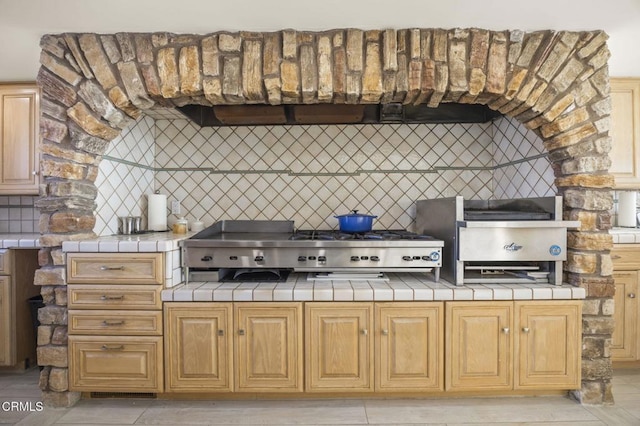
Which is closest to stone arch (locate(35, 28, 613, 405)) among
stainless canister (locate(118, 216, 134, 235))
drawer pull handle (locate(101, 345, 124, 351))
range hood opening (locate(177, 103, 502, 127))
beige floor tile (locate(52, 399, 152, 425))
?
beige floor tile (locate(52, 399, 152, 425))

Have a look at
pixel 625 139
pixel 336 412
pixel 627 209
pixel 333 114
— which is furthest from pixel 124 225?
pixel 627 209

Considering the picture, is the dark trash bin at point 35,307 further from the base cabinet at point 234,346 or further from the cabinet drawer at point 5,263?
the base cabinet at point 234,346

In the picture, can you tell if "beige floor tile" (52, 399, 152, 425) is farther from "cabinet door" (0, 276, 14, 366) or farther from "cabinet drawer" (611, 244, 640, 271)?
"cabinet drawer" (611, 244, 640, 271)

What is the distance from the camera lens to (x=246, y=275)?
6.65 feet

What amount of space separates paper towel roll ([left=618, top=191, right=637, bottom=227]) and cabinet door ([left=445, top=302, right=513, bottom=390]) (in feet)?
5.18

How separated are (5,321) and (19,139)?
4.17ft

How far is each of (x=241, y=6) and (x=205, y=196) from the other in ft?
5.03

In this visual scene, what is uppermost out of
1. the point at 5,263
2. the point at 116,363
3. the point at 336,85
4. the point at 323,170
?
the point at 336,85

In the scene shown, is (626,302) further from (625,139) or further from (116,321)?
(116,321)

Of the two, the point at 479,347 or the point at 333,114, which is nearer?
the point at 479,347

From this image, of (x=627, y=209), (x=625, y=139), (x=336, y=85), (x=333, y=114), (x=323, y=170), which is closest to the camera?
(x=336, y=85)

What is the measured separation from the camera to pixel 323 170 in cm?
275

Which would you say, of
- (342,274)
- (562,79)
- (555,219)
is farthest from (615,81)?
(342,274)

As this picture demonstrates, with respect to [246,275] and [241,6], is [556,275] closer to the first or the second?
[246,275]
